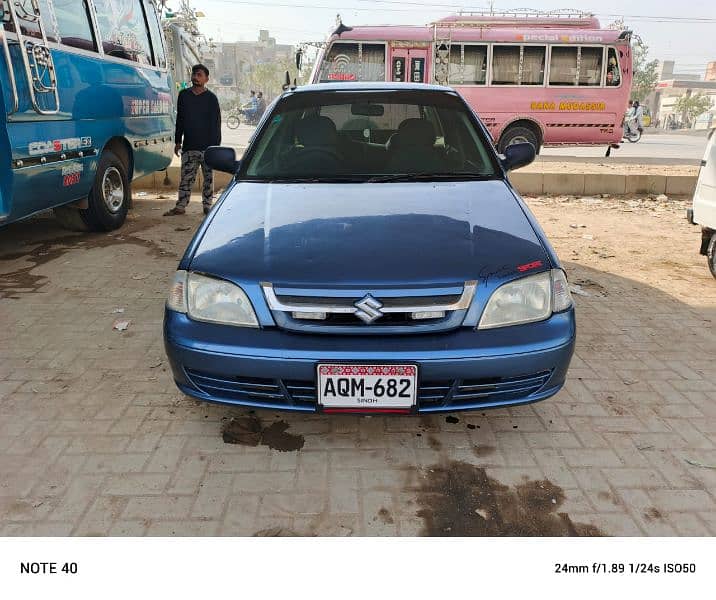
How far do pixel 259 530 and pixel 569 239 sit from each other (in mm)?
5402

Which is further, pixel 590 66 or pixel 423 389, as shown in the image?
pixel 590 66

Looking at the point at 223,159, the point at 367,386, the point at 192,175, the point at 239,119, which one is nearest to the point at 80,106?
the point at 192,175

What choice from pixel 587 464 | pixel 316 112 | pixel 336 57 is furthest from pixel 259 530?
pixel 336 57

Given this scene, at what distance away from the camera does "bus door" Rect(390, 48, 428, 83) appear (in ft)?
41.3

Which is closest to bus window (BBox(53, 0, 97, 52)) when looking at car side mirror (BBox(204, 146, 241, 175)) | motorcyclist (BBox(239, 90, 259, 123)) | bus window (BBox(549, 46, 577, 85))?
car side mirror (BBox(204, 146, 241, 175))

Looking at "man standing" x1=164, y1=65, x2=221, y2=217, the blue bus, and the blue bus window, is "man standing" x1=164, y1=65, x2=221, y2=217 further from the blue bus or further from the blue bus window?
the blue bus window

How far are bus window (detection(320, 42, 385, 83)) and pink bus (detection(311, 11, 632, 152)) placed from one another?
0.02 meters

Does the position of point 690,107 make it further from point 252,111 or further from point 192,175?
point 192,175

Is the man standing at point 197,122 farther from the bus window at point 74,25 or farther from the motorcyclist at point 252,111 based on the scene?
the motorcyclist at point 252,111

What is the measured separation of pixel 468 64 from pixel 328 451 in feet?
39.2

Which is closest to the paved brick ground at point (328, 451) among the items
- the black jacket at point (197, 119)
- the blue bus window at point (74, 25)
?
the blue bus window at point (74, 25)

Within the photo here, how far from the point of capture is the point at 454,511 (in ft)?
7.02

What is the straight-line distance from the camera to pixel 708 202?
473cm
